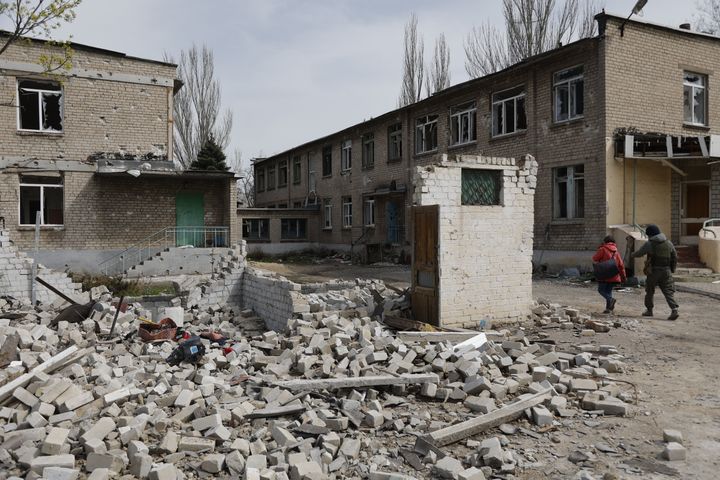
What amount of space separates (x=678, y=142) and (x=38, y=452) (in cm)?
1599

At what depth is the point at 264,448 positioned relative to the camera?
4.64m

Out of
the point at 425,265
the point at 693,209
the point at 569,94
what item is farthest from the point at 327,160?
the point at 425,265

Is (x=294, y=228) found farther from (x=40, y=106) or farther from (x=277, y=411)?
(x=277, y=411)

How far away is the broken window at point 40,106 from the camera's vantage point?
55.2 feet

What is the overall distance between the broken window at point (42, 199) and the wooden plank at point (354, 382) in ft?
47.1

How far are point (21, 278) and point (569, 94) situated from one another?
15.4m

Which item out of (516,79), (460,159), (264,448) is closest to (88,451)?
(264,448)

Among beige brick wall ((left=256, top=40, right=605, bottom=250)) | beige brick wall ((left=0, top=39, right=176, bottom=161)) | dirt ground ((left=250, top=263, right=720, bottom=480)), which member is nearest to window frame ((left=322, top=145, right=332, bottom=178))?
beige brick wall ((left=256, top=40, right=605, bottom=250))

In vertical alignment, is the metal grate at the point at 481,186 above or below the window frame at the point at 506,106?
below

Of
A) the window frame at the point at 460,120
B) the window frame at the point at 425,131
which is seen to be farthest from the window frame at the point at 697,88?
the window frame at the point at 425,131

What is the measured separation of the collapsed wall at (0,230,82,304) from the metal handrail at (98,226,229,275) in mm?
4283

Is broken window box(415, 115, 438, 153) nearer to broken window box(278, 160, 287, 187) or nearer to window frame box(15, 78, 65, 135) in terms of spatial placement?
window frame box(15, 78, 65, 135)

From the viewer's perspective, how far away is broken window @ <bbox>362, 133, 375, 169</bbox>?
85.1ft

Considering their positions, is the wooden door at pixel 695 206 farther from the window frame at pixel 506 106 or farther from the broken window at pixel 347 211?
the broken window at pixel 347 211
